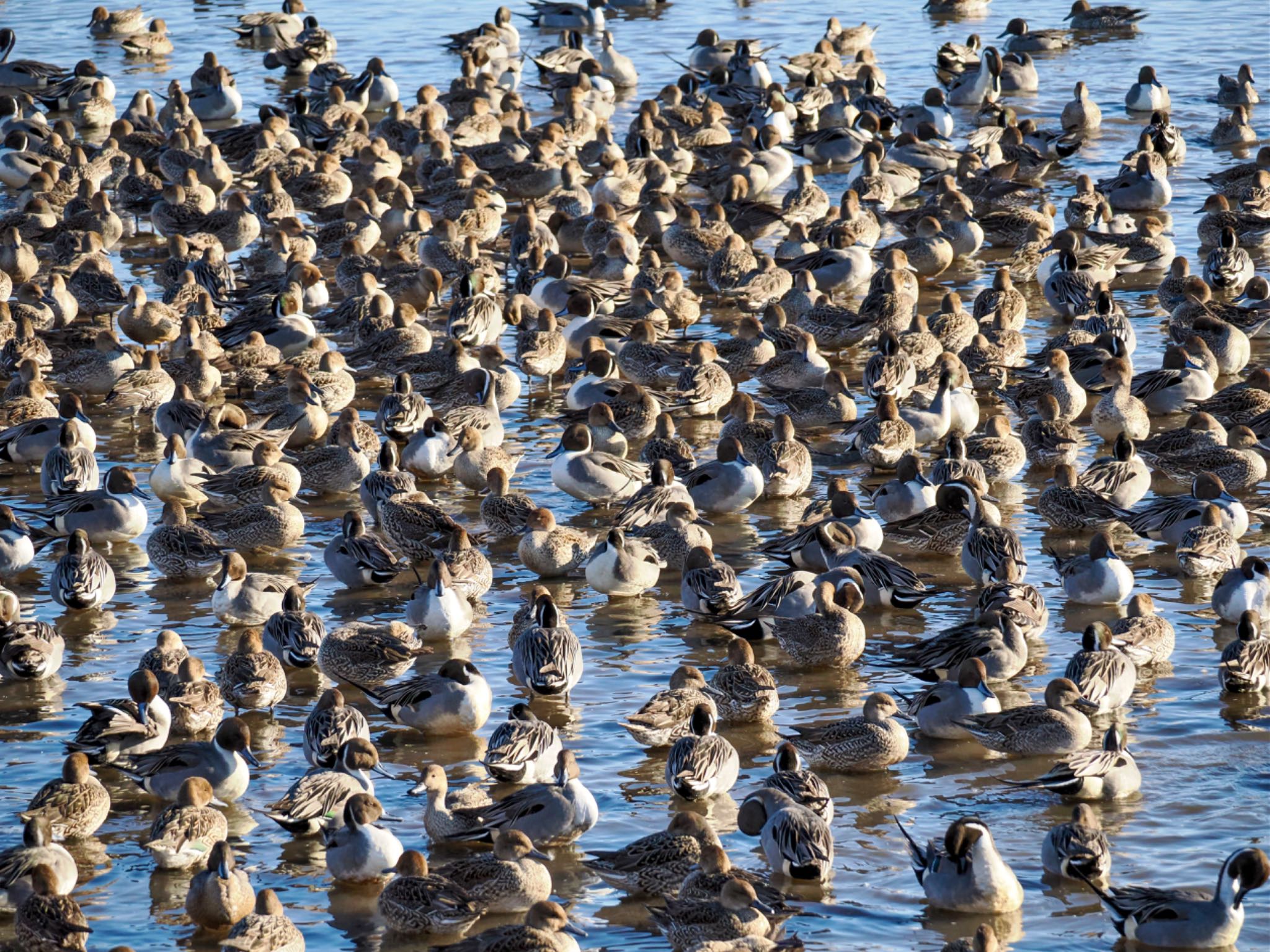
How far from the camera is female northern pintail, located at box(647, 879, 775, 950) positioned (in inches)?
338

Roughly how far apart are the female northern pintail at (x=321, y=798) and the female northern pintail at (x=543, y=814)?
1.90 ft

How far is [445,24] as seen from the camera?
3447 centimetres

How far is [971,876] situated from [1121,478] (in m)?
5.77

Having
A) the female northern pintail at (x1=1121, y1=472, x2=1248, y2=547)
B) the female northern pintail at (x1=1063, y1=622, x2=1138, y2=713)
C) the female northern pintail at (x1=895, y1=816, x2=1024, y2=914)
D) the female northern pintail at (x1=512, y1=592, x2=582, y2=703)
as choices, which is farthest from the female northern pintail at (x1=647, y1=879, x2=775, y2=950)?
the female northern pintail at (x1=1121, y1=472, x2=1248, y2=547)

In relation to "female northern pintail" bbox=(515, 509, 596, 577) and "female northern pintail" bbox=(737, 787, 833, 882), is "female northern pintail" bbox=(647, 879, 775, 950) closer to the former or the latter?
"female northern pintail" bbox=(737, 787, 833, 882)

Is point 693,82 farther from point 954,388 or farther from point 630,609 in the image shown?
point 630,609

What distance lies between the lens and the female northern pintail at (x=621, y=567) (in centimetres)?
1296

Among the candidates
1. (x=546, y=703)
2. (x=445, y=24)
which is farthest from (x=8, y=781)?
(x=445, y=24)

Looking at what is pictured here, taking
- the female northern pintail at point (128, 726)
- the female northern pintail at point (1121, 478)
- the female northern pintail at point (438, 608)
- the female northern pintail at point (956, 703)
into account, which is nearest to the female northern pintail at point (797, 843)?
the female northern pintail at point (956, 703)

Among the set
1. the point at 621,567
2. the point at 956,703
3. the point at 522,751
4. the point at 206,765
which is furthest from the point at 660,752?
the point at 206,765

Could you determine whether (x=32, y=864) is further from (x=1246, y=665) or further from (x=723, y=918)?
(x=1246, y=665)

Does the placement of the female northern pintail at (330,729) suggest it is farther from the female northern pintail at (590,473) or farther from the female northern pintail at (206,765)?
the female northern pintail at (590,473)

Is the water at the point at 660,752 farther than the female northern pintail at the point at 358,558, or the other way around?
the female northern pintail at the point at 358,558

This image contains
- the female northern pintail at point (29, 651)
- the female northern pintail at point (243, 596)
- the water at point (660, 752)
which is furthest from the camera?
Answer: the female northern pintail at point (243, 596)
